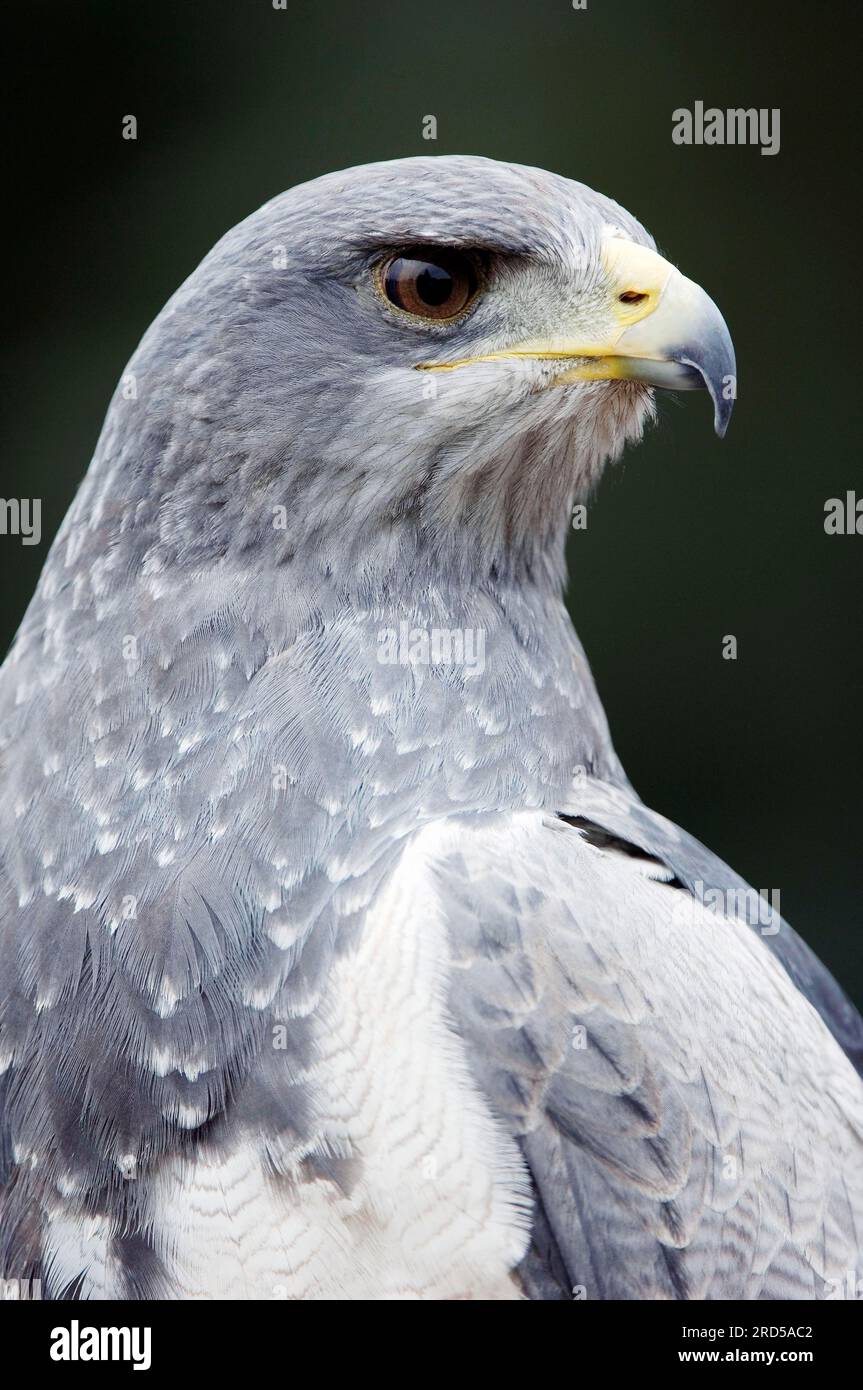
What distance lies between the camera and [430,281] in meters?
2.16

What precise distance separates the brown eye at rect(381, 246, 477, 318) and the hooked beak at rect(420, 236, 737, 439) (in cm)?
8

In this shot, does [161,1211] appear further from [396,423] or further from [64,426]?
[64,426]

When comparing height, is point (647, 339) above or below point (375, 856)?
above

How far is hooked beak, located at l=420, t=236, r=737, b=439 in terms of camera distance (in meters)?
2.19

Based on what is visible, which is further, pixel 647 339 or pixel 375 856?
pixel 647 339

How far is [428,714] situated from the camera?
214 centimetres

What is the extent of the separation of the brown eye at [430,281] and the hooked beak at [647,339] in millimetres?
83

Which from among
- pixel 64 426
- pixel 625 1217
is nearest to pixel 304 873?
pixel 625 1217

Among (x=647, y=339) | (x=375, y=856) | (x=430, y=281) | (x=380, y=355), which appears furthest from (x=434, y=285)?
(x=375, y=856)

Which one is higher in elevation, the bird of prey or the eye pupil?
the eye pupil

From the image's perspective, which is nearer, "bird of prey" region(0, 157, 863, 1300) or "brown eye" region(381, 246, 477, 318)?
"bird of prey" region(0, 157, 863, 1300)

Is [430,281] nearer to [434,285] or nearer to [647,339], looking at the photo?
[434,285]

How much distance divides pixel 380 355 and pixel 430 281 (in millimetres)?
127

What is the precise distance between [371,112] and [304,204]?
2349 mm
